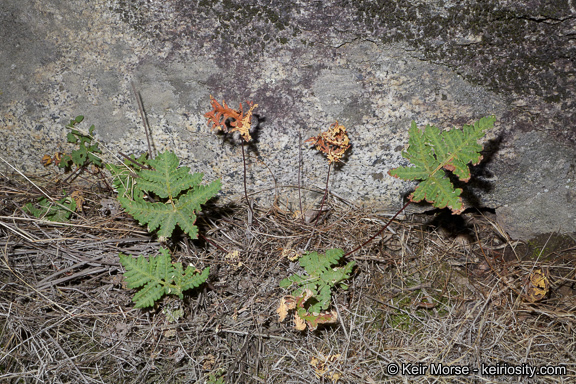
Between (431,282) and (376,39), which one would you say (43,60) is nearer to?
(376,39)

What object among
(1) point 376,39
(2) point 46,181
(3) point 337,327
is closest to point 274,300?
(3) point 337,327

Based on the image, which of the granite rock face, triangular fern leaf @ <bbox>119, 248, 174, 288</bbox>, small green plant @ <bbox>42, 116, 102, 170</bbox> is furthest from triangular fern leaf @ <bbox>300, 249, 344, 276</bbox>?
small green plant @ <bbox>42, 116, 102, 170</bbox>

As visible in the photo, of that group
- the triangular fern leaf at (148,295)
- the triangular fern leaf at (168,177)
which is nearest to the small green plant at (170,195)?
the triangular fern leaf at (168,177)

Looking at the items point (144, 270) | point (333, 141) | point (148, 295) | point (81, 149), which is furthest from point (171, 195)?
point (333, 141)

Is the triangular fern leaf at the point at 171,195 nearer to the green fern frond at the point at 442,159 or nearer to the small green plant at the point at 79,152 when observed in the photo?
the small green plant at the point at 79,152

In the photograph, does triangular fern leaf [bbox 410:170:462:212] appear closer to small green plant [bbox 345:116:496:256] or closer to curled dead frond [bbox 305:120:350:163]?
small green plant [bbox 345:116:496:256]
